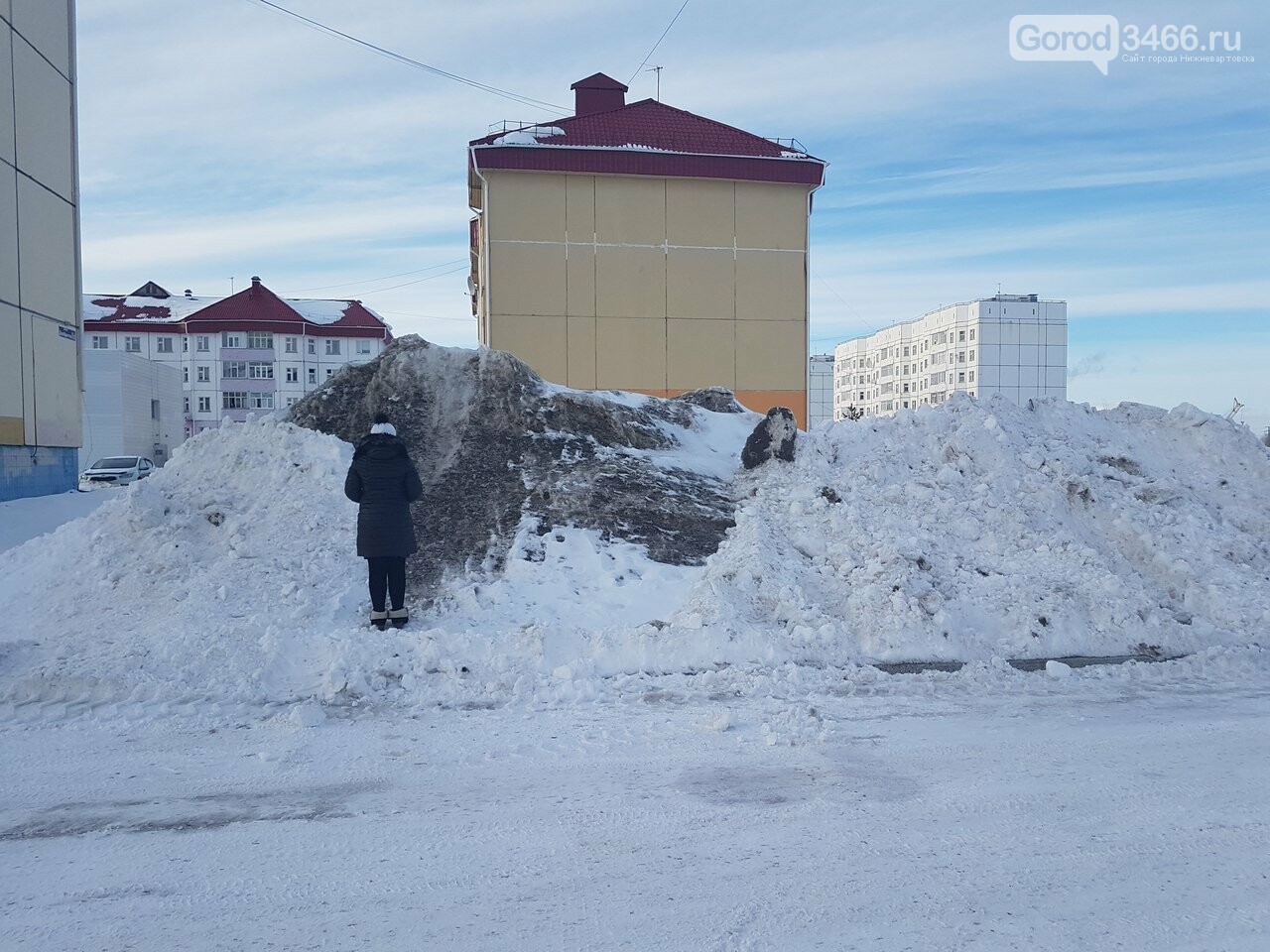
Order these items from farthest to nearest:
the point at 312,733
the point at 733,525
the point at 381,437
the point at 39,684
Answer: the point at 733,525
the point at 381,437
the point at 39,684
the point at 312,733

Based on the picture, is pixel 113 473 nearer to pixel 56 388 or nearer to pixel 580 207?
pixel 56 388

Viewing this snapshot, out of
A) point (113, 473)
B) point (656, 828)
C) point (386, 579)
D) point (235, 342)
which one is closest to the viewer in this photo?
point (656, 828)

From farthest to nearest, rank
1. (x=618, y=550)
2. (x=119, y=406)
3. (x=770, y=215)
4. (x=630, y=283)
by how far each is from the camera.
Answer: (x=119, y=406) < (x=770, y=215) < (x=630, y=283) < (x=618, y=550)

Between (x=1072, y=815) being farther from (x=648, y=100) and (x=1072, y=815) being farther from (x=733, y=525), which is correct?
(x=648, y=100)

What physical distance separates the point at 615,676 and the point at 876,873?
8.99 feet

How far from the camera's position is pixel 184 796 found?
381 cm

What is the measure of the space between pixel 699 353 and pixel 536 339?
4.71 m

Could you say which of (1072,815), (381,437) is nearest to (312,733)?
(381,437)

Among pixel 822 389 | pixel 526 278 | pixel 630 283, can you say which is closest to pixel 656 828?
pixel 526 278

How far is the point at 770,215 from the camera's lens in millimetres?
25812

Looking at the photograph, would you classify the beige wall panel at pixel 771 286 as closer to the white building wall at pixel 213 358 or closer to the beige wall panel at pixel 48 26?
the beige wall panel at pixel 48 26

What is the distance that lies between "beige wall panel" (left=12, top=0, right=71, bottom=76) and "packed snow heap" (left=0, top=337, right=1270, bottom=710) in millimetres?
10425

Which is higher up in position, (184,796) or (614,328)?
(614,328)

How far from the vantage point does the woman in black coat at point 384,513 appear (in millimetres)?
6523
